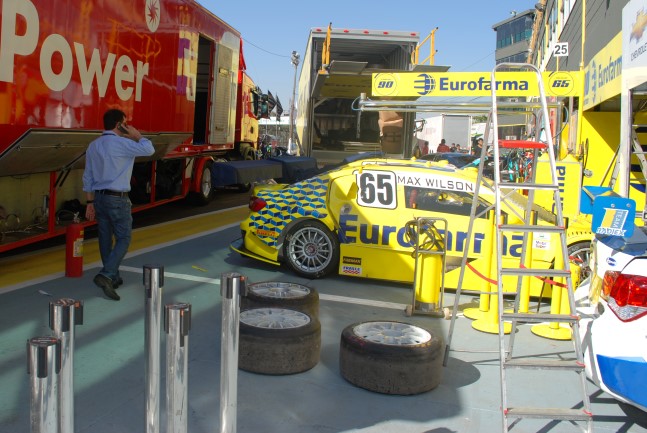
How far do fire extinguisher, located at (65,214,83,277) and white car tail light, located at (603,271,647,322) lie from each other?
18.5ft

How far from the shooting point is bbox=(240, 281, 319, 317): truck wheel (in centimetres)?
549

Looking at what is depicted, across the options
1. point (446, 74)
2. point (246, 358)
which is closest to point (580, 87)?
point (446, 74)

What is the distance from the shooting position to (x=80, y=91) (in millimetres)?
7598

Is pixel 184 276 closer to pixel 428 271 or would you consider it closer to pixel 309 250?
pixel 309 250

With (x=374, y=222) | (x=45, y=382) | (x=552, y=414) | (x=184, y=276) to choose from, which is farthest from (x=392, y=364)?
(x=184, y=276)

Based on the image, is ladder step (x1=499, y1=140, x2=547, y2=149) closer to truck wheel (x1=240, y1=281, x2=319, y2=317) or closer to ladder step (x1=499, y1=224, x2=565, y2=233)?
ladder step (x1=499, y1=224, x2=565, y2=233)

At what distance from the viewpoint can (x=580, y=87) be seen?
26.1ft

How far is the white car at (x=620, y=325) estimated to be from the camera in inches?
141

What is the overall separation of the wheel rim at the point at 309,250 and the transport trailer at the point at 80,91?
291 cm

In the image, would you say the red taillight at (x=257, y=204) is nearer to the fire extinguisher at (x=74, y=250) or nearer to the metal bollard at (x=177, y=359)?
the fire extinguisher at (x=74, y=250)

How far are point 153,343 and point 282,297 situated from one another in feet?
7.75

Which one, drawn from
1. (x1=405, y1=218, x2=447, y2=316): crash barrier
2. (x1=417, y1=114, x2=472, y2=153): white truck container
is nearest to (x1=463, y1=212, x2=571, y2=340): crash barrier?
(x1=405, y1=218, x2=447, y2=316): crash barrier

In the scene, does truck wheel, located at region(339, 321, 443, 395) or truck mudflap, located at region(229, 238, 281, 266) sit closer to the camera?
truck wheel, located at region(339, 321, 443, 395)

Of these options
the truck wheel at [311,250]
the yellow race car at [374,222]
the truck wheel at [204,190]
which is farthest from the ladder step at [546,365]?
the truck wheel at [204,190]
